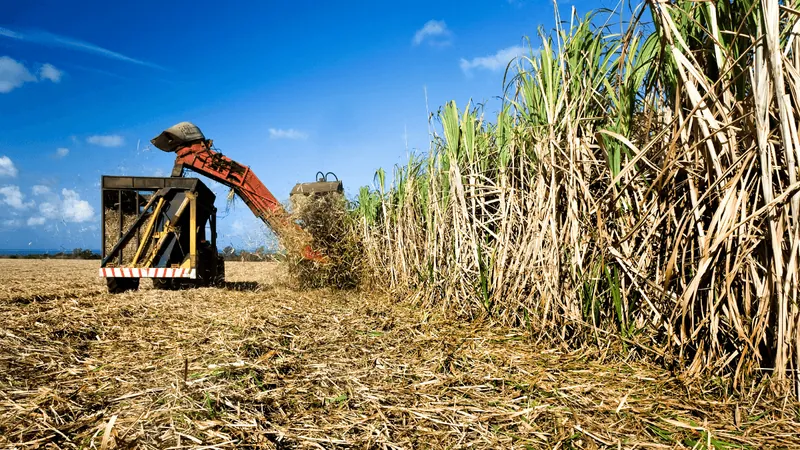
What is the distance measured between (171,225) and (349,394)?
18.1 ft

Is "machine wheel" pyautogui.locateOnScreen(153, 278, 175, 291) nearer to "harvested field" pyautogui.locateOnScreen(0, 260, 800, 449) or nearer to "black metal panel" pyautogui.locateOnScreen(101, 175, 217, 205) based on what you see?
"black metal panel" pyautogui.locateOnScreen(101, 175, 217, 205)

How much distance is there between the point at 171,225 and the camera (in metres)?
6.82

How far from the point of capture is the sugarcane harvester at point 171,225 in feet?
22.0

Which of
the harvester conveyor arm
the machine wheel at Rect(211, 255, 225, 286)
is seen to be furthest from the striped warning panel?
the harvester conveyor arm

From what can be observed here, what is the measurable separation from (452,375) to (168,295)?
15.6ft

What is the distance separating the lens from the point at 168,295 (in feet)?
19.8

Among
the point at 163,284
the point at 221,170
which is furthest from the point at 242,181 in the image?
the point at 163,284

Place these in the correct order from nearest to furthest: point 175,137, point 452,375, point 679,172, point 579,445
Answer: point 579,445 < point 679,172 < point 452,375 < point 175,137

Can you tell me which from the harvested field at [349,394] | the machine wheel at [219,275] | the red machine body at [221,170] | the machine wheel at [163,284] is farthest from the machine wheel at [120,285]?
the harvested field at [349,394]

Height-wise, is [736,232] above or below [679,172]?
below

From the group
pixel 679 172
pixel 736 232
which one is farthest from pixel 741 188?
pixel 679 172

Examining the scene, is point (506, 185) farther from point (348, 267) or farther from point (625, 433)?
point (348, 267)

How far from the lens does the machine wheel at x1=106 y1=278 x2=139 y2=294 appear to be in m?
6.64

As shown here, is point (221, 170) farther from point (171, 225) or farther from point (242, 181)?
point (171, 225)
